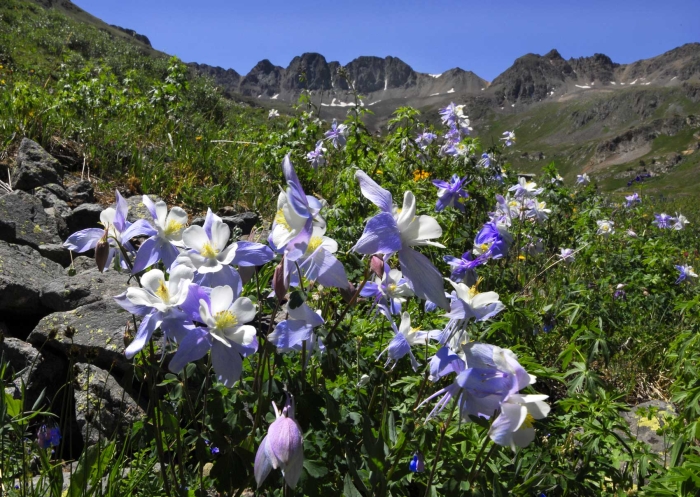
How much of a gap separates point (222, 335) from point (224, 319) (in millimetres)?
40

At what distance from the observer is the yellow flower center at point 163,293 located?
4.06 ft

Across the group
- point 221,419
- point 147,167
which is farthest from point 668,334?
point 147,167

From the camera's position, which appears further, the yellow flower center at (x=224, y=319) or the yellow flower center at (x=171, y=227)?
the yellow flower center at (x=171, y=227)

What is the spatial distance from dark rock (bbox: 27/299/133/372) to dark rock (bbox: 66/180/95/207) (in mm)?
2339

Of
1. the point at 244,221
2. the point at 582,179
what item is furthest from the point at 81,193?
the point at 582,179

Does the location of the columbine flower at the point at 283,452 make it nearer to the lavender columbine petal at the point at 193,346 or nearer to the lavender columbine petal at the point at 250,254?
the lavender columbine petal at the point at 193,346

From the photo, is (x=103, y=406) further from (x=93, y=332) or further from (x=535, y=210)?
(x=535, y=210)

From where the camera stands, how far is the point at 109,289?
3.00 m

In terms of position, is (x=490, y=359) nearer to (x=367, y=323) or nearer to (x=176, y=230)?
(x=176, y=230)

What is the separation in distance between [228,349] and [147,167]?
4786mm

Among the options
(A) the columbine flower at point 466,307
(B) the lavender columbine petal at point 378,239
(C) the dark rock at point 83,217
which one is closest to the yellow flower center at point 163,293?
(B) the lavender columbine petal at point 378,239

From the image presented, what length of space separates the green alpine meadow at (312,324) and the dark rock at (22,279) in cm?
1

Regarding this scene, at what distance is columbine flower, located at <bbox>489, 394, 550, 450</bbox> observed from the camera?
1112mm

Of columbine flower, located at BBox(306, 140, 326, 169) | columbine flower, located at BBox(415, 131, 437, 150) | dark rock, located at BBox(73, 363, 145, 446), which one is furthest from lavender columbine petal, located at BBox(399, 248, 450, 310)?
columbine flower, located at BBox(415, 131, 437, 150)
